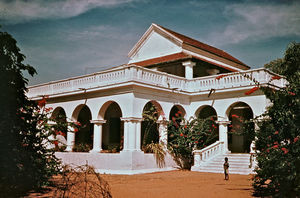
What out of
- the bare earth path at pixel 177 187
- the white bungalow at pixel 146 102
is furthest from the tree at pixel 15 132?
the white bungalow at pixel 146 102

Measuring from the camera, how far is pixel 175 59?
19641 millimetres

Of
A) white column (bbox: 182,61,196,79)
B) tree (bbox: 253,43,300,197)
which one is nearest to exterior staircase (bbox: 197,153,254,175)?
white column (bbox: 182,61,196,79)

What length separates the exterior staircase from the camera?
585 inches

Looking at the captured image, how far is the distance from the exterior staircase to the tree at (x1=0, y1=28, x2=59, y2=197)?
333 inches

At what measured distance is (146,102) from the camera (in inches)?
628

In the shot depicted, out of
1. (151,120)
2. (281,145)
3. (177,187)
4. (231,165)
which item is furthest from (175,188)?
(151,120)

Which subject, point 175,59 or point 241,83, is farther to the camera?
point 175,59

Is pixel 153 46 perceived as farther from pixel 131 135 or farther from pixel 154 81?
pixel 131 135

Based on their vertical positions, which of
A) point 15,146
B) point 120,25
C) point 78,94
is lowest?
point 15,146

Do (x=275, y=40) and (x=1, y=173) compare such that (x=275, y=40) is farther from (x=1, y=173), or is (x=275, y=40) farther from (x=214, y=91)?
(x=1, y=173)

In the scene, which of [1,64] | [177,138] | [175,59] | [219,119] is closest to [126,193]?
[1,64]

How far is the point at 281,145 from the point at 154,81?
8.87 metres

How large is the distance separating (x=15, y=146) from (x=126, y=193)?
11.2 feet

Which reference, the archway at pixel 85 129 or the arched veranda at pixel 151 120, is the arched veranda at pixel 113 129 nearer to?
the archway at pixel 85 129
